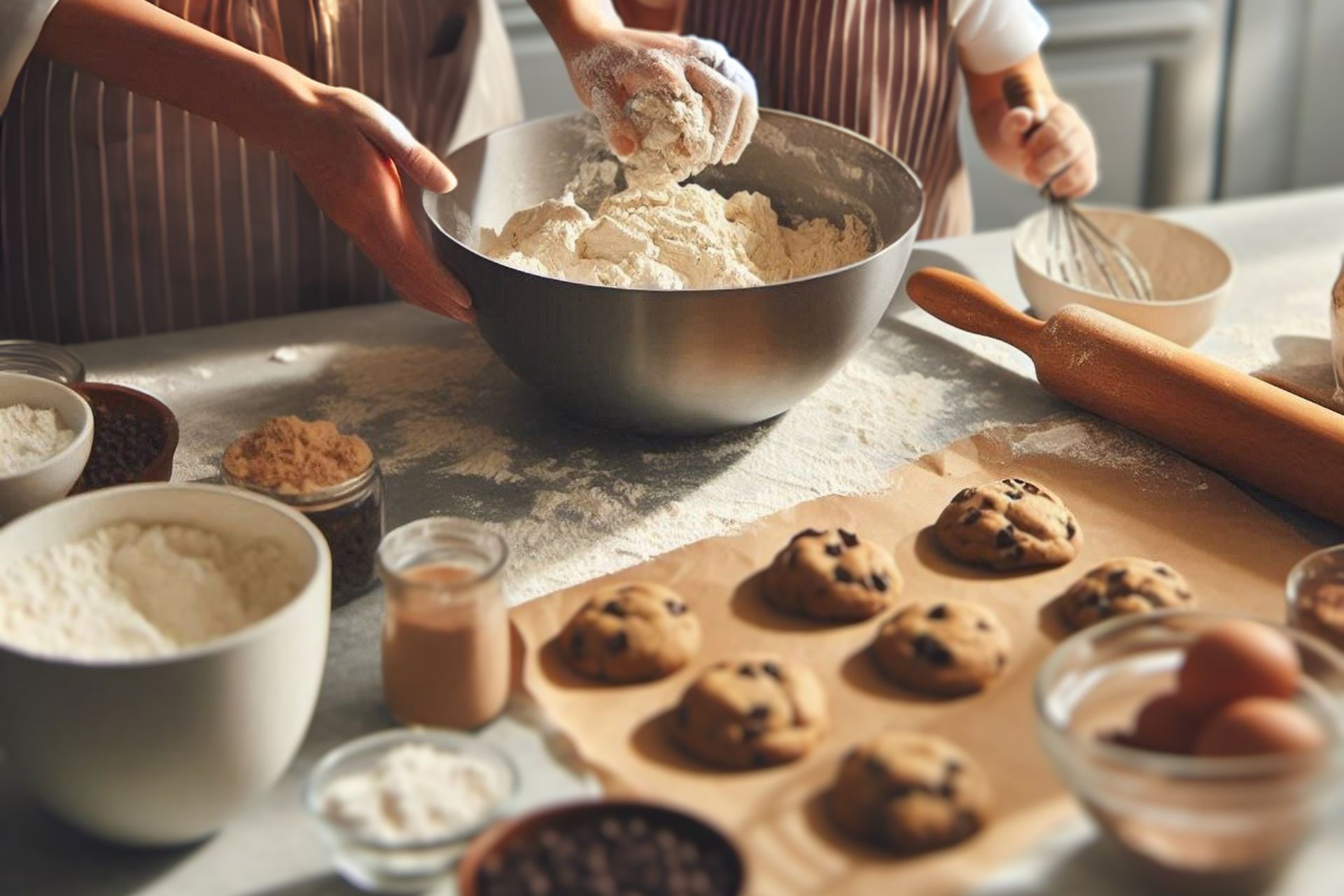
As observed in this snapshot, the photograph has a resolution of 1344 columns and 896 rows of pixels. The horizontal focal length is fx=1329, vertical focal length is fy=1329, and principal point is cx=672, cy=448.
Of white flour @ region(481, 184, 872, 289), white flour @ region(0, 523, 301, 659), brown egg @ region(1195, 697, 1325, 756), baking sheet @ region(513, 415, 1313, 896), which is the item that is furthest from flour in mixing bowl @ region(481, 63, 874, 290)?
brown egg @ region(1195, 697, 1325, 756)

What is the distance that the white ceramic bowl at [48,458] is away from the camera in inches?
40.1

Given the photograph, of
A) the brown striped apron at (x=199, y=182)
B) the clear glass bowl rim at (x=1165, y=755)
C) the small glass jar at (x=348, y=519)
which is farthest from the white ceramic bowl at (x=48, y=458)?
the clear glass bowl rim at (x=1165, y=755)

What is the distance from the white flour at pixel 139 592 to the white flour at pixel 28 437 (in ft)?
0.58

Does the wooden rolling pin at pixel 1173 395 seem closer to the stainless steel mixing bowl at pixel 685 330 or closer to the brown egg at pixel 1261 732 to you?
the stainless steel mixing bowl at pixel 685 330

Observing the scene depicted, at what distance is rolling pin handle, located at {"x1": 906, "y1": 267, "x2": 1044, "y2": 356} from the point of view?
4.66 feet

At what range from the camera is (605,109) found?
4.51 ft

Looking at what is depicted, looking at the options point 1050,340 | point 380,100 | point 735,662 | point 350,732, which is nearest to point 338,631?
point 350,732

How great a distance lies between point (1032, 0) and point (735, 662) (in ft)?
7.98

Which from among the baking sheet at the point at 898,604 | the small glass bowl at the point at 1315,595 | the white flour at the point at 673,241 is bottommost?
the baking sheet at the point at 898,604

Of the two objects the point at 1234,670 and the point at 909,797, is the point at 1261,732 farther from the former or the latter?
the point at 909,797

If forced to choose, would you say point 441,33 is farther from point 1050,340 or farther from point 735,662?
point 735,662

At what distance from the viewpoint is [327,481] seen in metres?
1.05

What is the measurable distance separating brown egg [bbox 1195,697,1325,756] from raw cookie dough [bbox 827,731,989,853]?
0.14 m

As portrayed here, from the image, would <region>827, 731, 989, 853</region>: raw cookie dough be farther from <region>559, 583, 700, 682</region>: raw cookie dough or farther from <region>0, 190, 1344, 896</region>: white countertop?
<region>559, 583, 700, 682</region>: raw cookie dough
